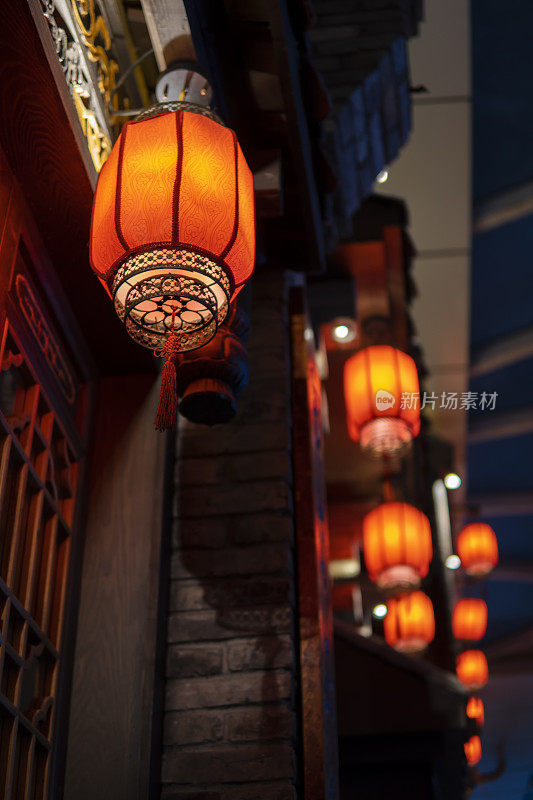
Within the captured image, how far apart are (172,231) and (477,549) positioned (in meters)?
12.0

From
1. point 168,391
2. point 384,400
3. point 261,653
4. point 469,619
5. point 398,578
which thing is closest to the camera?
point 168,391

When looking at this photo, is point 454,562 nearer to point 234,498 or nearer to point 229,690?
point 234,498

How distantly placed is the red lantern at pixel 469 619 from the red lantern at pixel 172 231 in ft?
45.6

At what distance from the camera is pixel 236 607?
383 centimetres

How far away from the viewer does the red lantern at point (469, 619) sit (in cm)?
1571

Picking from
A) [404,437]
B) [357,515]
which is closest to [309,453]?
[404,437]

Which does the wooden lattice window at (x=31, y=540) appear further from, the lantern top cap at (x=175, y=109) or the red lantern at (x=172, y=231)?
the lantern top cap at (x=175, y=109)

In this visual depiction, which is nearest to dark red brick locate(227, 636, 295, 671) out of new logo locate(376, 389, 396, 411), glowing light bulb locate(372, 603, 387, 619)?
new logo locate(376, 389, 396, 411)

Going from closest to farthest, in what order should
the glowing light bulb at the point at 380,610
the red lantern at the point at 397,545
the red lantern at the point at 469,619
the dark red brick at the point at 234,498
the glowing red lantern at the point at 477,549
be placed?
1. the dark red brick at the point at 234,498
2. the red lantern at the point at 397,545
3. the glowing light bulb at the point at 380,610
4. the glowing red lantern at the point at 477,549
5. the red lantern at the point at 469,619

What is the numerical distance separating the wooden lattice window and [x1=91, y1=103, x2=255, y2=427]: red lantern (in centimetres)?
59

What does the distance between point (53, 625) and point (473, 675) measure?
535 inches

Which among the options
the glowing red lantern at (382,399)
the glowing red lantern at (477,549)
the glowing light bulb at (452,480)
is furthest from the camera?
the glowing red lantern at (477,549)

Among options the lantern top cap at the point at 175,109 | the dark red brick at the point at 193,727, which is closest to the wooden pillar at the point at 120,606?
the dark red brick at the point at 193,727

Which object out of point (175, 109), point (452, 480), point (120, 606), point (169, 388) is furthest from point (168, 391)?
point (452, 480)
